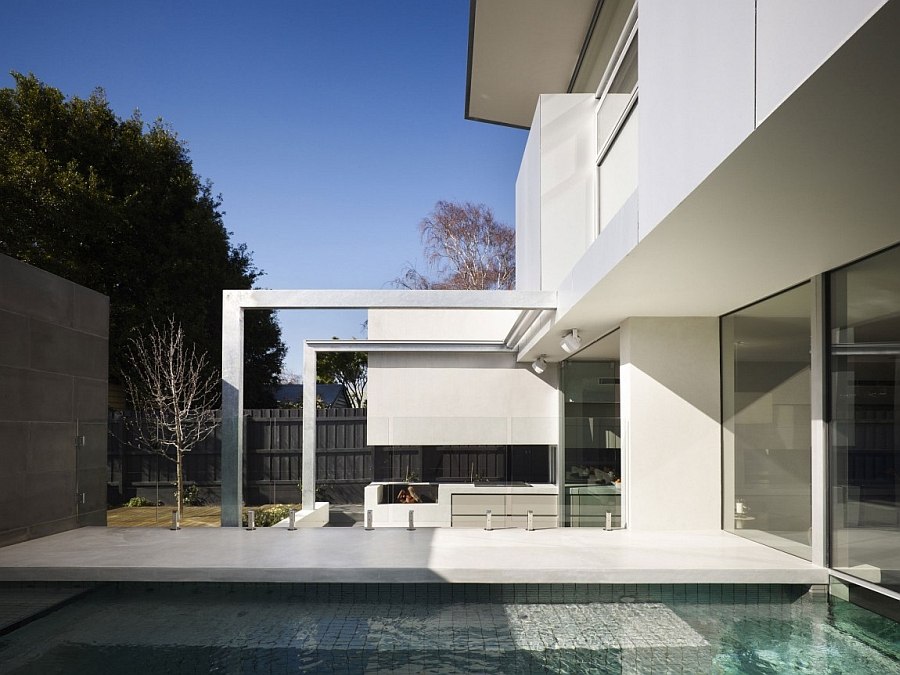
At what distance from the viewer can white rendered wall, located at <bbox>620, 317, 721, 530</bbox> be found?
831 centimetres

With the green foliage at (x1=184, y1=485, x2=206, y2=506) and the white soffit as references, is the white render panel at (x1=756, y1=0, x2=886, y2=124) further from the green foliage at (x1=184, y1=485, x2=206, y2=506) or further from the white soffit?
the green foliage at (x1=184, y1=485, x2=206, y2=506)

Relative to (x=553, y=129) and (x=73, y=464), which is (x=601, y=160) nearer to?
(x=553, y=129)

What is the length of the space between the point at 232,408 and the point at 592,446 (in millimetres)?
4979

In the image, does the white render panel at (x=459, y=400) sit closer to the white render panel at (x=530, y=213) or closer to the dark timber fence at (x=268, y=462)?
the white render panel at (x=530, y=213)

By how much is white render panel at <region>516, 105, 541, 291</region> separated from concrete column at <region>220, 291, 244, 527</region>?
11.3ft

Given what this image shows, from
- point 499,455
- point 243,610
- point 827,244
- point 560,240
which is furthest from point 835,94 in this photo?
point 499,455

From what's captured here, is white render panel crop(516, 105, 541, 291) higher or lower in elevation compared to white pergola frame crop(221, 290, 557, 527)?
higher

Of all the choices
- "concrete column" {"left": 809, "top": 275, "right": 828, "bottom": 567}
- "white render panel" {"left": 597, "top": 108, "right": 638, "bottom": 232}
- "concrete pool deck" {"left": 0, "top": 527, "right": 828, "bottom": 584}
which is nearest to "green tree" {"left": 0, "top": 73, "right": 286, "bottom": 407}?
"concrete pool deck" {"left": 0, "top": 527, "right": 828, "bottom": 584}

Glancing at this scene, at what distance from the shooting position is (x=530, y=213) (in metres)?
9.62

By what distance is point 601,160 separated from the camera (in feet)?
26.5

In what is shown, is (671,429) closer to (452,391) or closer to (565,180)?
(565,180)

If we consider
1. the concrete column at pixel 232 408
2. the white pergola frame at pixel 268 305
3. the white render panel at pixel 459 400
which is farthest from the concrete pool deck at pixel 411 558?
the white render panel at pixel 459 400

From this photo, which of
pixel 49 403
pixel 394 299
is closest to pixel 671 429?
pixel 394 299

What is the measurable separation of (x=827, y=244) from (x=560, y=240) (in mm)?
3937
